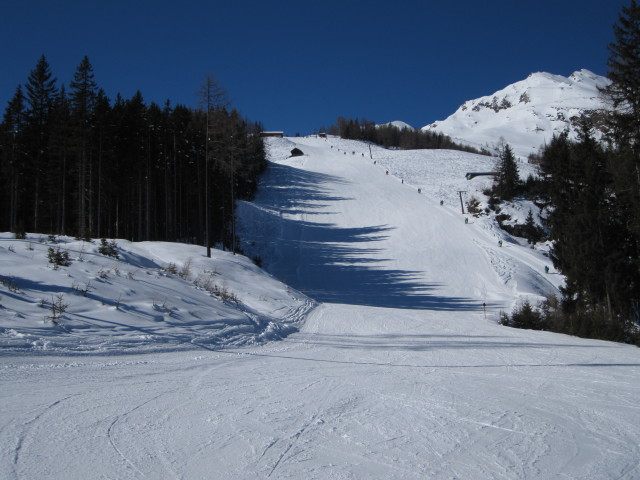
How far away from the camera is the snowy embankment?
256 inches

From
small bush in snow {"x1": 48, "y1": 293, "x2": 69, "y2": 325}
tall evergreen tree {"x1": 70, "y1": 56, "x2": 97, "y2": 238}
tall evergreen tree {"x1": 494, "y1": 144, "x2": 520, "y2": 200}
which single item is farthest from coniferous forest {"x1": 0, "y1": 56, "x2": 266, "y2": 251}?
tall evergreen tree {"x1": 494, "y1": 144, "x2": 520, "y2": 200}

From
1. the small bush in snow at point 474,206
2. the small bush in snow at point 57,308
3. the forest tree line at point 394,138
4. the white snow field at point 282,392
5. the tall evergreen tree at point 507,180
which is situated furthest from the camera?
the forest tree line at point 394,138

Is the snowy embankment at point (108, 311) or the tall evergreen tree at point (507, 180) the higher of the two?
the tall evergreen tree at point (507, 180)

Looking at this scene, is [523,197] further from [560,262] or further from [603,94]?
[603,94]

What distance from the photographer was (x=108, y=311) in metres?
7.99

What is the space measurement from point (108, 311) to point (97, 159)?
90.3 ft

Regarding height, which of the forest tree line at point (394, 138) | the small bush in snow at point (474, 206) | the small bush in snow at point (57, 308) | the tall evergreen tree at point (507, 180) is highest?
the forest tree line at point (394, 138)

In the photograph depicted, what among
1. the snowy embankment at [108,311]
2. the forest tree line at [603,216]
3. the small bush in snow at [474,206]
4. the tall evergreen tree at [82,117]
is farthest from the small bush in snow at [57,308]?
the small bush in snow at [474,206]

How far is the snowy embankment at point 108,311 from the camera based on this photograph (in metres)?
6.50

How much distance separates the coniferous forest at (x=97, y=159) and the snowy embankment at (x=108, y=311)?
49.7 feet

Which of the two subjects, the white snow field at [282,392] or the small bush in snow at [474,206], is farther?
the small bush in snow at [474,206]

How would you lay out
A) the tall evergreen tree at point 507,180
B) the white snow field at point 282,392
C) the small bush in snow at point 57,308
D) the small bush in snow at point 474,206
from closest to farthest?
the white snow field at point 282,392 < the small bush in snow at point 57,308 < the small bush in snow at point 474,206 < the tall evergreen tree at point 507,180

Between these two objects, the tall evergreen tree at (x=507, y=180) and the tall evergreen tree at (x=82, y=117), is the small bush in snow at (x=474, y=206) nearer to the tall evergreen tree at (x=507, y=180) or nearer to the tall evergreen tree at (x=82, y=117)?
the tall evergreen tree at (x=507, y=180)

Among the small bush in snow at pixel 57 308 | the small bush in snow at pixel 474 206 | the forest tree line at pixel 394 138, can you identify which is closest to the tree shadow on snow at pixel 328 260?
the small bush in snow at pixel 474 206
